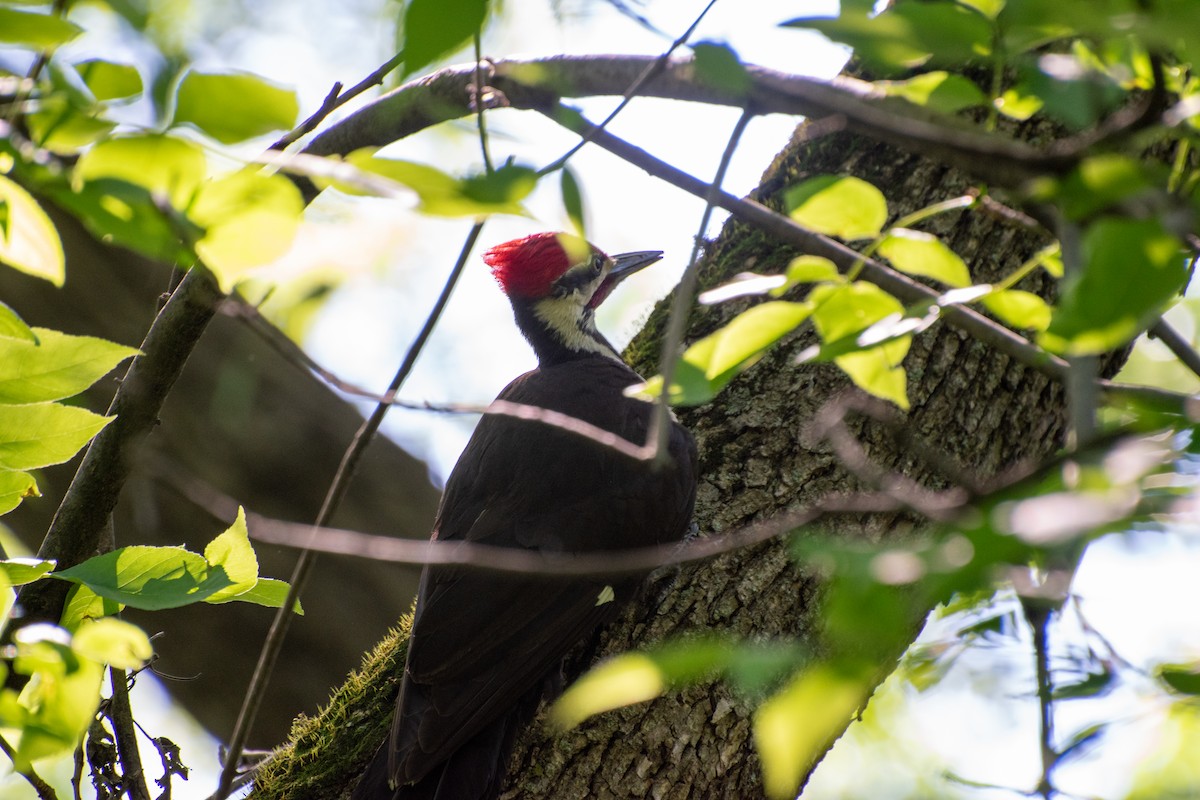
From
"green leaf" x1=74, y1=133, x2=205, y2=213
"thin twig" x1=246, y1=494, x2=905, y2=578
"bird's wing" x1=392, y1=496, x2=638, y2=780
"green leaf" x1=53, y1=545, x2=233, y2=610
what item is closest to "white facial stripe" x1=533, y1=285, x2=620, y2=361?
"bird's wing" x1=392, y1=496, x2=638, y2=780

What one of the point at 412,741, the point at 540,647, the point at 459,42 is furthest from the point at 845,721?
the point at 459,42

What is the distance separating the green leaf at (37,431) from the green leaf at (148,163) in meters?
0.64

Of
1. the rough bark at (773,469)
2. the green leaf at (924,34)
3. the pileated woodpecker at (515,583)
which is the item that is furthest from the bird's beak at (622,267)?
the green leaf at (924,34)

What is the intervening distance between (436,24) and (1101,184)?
498 mm

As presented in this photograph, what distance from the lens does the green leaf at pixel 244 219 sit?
0.89 metres

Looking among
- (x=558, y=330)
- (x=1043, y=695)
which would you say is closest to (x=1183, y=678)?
(x=1043, y=695)

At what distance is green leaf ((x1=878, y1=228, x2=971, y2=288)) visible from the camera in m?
1.16

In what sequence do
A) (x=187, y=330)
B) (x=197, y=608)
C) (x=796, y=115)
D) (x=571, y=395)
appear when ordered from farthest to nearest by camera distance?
(x=197, y=608)
(x=571, y=395)
(x=187, y=330)
(x=796, y=115)

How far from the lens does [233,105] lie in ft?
2.92

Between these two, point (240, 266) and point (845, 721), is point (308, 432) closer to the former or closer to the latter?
point (845, 721)

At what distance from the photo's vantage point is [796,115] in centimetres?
121

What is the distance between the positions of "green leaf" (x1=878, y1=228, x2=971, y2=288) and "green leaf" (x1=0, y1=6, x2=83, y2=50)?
0.83 m

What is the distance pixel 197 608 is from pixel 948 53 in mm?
3558

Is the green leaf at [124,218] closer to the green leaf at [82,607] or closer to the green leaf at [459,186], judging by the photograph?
the green leaf at [459,186]
